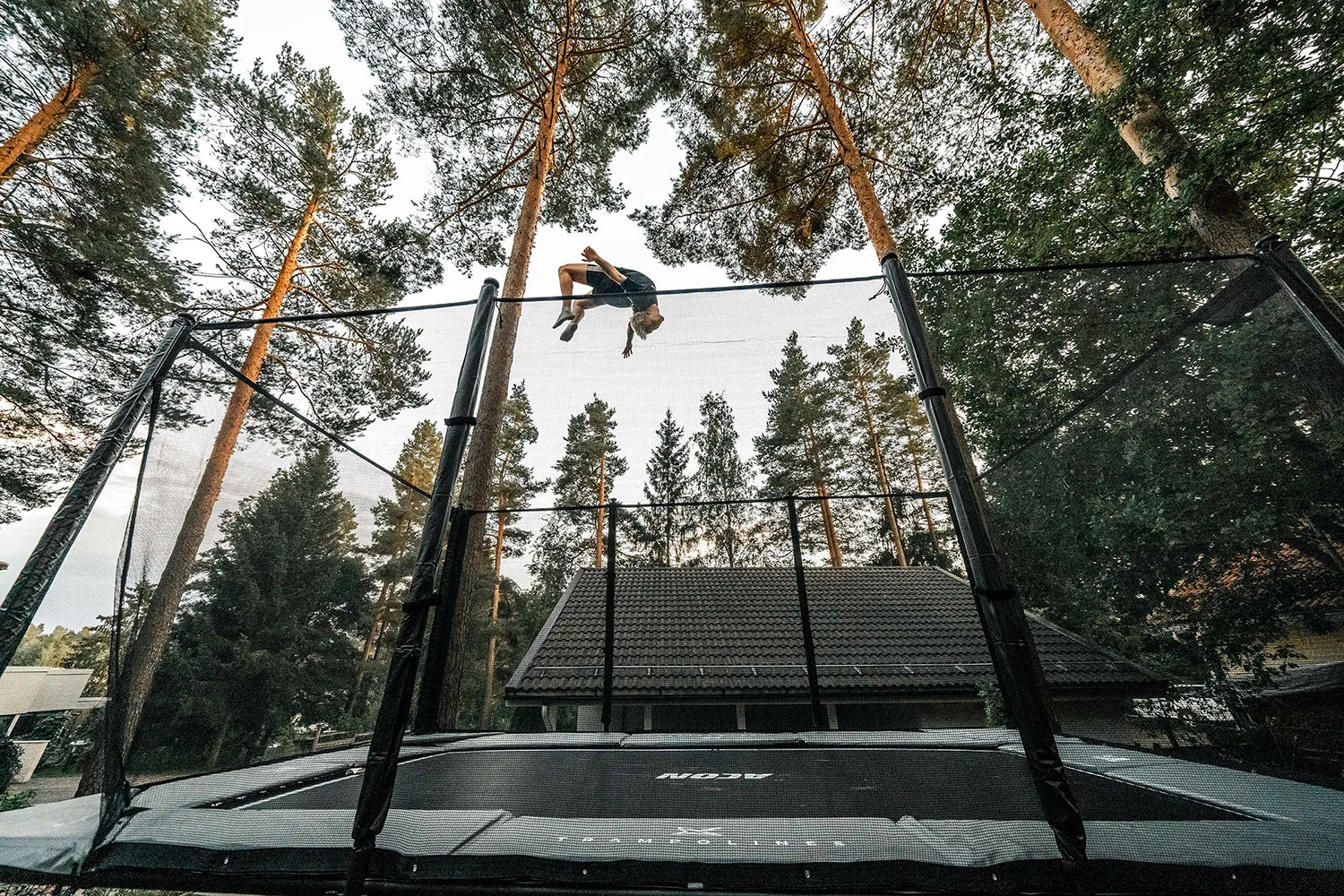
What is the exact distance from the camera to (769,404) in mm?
2291

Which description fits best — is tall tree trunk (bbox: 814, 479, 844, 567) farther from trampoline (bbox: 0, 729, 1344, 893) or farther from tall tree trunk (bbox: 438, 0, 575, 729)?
trampoline (bbox: 0, 729, 1344, 893)

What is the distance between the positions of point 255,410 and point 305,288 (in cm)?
362

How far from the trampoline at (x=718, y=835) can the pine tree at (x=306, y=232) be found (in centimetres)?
244

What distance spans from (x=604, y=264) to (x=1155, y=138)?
2799 millimetres

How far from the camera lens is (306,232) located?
5.25 meters

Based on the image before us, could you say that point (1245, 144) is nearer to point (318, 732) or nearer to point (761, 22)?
point (761, 22)

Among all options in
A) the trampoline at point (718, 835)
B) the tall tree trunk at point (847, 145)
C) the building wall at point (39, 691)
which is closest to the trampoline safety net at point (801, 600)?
the trampoline at point (718, 835)

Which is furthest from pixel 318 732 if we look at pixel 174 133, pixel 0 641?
pixel 174 133

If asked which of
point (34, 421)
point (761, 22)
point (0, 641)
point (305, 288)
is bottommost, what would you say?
point (0, 641)

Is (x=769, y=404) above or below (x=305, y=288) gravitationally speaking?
below

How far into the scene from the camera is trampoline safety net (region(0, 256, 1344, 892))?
2.88ft

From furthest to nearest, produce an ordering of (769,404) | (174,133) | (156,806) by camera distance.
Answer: (174,133) → (769,404) → (156,806)

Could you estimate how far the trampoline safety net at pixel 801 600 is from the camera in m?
0.88

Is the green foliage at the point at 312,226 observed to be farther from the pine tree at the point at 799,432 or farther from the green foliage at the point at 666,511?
the pine tree at the point at 799,432
